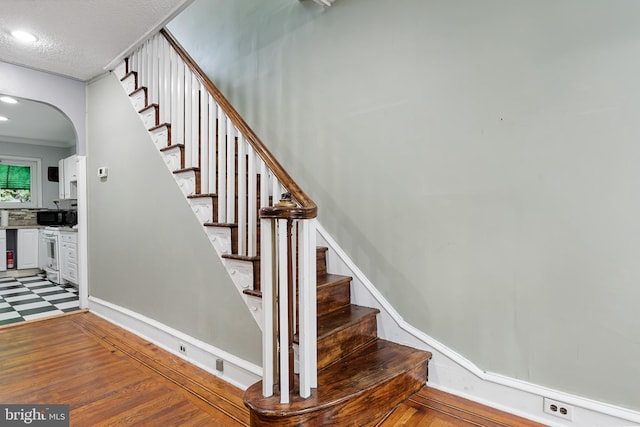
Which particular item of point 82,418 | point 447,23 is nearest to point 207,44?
point 447,23

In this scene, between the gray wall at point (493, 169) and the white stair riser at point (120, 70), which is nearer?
the gray wall at point (493, 169)

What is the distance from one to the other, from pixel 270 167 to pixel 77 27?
2.24 m

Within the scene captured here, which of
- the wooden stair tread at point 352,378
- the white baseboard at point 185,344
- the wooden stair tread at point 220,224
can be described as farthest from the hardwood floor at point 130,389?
the wooden stair tread at point 220,224

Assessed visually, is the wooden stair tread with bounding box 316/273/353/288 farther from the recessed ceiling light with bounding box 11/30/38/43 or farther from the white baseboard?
the recessed ceiling light with bounding box 11/30/38/43

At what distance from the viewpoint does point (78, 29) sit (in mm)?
2783

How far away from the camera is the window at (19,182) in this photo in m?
6.60

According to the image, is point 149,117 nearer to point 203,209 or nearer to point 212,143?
point 212,143

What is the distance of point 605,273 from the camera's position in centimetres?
161

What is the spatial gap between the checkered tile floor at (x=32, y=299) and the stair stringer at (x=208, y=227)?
8.37ft

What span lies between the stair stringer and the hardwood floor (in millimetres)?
584

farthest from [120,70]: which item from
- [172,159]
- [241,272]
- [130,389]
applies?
[130,389]

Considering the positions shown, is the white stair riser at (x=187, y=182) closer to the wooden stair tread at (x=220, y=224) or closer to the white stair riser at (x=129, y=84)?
the wooden stair tread at (x=220, y=224)

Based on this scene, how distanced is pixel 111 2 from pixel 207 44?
1.45 m

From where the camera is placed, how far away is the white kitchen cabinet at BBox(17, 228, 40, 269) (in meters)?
6.09
